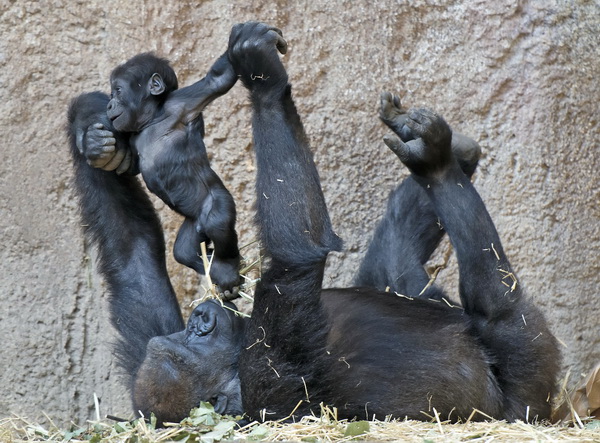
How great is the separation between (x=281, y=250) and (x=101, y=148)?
772 mm

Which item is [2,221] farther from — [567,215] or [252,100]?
[567,215]

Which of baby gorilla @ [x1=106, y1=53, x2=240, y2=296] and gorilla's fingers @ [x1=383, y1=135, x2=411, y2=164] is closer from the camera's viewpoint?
baby gorilla @ [x1=106, y1=53, x2=240, y2=296]

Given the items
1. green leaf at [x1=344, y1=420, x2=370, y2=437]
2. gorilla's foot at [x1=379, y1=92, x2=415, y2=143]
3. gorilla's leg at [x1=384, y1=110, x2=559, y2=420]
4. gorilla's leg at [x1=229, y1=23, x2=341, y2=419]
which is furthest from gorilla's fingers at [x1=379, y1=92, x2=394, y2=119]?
green leaf at [x1=344, y1=420, x2=370, y2=437]

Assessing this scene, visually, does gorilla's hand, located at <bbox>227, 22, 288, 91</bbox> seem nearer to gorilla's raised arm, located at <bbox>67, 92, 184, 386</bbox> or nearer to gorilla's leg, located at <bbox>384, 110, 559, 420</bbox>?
gorilla's leg, located at <bbox>384, 110, 559, 420</bbox>

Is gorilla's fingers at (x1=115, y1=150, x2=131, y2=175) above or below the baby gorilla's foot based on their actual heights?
above

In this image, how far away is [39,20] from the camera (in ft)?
13.5

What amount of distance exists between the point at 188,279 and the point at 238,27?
5.12ft

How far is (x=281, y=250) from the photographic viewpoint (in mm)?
2947

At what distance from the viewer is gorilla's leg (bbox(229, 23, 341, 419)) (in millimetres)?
2961

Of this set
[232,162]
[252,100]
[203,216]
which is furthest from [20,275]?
[252,100]

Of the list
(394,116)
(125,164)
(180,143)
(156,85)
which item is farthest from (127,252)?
(394,116)

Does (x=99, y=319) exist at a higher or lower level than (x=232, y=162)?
lower

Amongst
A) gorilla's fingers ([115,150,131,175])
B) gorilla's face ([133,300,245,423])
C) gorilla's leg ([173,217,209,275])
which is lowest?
gorilla's face ([133,300,245,423])

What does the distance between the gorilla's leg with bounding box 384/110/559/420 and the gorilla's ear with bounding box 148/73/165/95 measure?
0.83 meters
